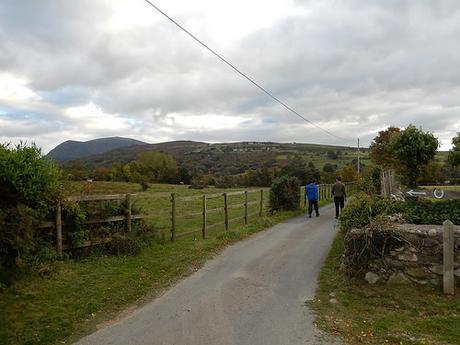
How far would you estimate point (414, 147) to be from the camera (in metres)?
11.1

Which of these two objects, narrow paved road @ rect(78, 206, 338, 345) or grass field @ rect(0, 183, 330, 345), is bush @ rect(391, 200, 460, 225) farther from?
grass field @ rect(0, 183, 330, 345)

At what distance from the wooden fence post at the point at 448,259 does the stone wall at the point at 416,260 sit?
0.63 feet

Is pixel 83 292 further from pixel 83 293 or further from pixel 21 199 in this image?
pixel 21 199

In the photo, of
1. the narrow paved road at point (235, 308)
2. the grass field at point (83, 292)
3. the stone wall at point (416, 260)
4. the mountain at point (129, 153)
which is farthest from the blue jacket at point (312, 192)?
the mountain at point (129, 153)

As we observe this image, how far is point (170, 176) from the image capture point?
243 ft

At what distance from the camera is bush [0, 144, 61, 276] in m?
6.61

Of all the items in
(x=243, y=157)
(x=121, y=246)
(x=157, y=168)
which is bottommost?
(x=121, y=246)

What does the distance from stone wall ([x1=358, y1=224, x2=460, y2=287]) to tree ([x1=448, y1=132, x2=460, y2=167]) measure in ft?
9.45

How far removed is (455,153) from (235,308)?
6.40 m

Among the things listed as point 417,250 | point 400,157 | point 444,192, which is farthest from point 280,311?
point 400,157

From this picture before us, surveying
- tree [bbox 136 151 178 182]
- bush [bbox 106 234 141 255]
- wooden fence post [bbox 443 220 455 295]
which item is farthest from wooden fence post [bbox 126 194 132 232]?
tree [bbox 136 151 178 182]

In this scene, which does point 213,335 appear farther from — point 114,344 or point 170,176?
point 170,176

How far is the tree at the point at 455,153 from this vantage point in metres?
9.27

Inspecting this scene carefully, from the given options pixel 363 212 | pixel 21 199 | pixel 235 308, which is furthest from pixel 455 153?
pixel 21 199
